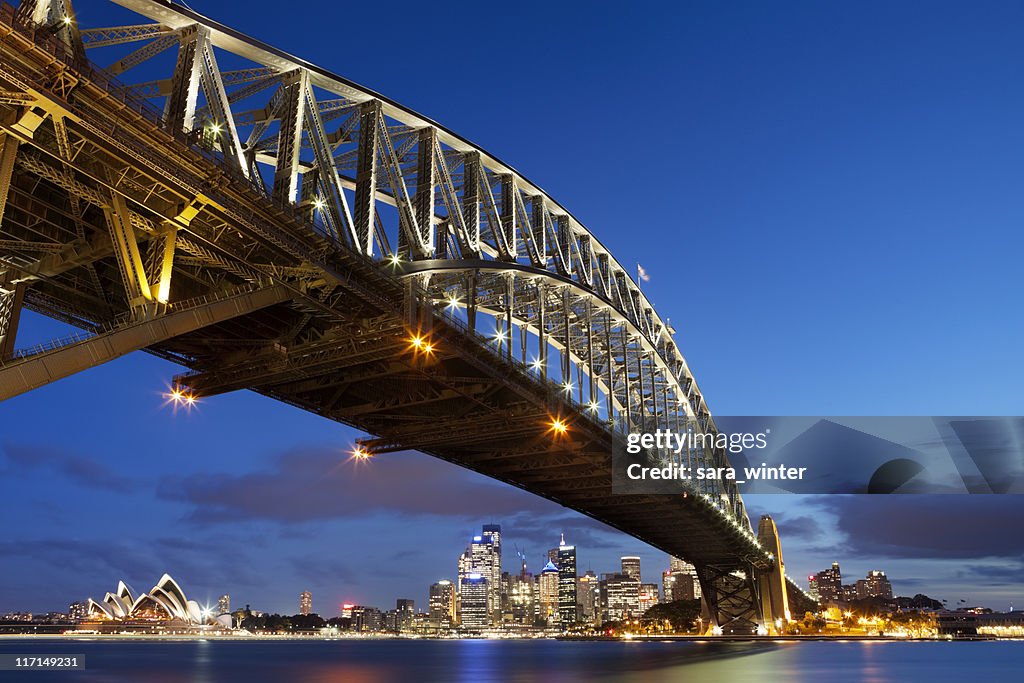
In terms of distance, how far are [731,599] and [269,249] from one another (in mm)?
97992

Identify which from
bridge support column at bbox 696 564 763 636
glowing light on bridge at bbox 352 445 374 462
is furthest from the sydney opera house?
glowing light on bridge at bbox 352 445 374 462

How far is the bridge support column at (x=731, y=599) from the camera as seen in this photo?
106062 mm

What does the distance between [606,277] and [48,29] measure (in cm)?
4567

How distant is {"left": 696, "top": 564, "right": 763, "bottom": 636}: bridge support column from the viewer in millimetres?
106062

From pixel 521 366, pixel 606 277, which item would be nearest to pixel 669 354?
pixel 606 277

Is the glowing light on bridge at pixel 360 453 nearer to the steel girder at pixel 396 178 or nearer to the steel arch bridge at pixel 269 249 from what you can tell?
the steel arch bridge at pixel 269 249

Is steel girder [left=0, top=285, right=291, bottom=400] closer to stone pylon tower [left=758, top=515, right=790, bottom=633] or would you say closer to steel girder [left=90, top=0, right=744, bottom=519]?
steel girder [left=90, top=0, right=744, bottom=519]

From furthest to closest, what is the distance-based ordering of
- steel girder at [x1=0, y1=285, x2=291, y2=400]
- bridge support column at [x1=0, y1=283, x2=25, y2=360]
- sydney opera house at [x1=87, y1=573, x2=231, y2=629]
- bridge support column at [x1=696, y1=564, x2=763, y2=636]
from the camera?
sydney opera house at [x1=87, y1=573, x2=231, y2=629]
bridge support column at [x1=696, y1=564, x2=763, y2=636]
bridge support column at [x1=0, y1=283, x2=25, y2=360]
steel girder at [x1=0, y1=285, x2=291, y2=400]

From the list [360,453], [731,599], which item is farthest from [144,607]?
[360,453]

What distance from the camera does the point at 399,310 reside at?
1196 inches

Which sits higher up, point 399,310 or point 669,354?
point 669,354

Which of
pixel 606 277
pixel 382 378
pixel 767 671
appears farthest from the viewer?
pixel 606 277

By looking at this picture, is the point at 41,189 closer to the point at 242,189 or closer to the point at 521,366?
the point at 242,189

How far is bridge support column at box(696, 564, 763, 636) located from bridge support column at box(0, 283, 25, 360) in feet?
303
